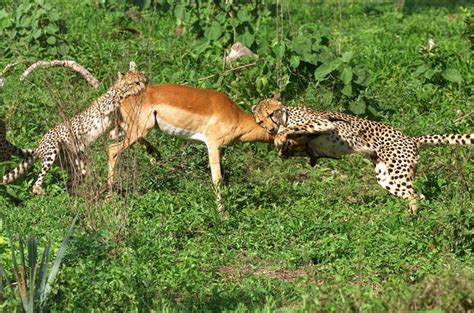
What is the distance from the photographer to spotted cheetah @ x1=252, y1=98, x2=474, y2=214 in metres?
11.3

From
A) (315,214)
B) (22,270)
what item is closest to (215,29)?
(315,214)

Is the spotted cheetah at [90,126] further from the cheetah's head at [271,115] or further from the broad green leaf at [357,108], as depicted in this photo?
the broad green leaf at [357,108]

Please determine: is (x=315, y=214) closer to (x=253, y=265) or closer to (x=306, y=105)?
(x=253, y=265)

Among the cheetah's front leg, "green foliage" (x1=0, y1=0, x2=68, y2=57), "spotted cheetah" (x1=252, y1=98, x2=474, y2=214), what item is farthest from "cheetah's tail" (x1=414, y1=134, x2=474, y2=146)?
"green foliage" (x1=0, y1=0, x2=68, y2=57)

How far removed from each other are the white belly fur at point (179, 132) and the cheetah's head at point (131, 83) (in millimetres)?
366

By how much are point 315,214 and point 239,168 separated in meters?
1.80

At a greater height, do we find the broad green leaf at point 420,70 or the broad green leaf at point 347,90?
the broad green leaf at point 347,90

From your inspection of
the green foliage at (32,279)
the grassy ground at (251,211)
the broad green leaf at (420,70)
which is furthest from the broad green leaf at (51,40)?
the green foliage at (32,279)

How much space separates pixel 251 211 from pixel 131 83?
2053 millimetres

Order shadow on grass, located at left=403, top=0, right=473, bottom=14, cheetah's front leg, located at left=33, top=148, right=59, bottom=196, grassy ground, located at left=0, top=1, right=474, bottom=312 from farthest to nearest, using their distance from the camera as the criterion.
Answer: shadow on grass, located at left=403, top=0, right=473, bottom=14 < cheetah's front leg, located at left=33, top=148, right=59, bottom=196 < grassy ground, located at left=0, top=1, right=474, bottom=312

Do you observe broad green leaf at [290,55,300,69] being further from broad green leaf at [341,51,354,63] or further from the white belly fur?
the white belly fur

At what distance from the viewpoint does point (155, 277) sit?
28.7 ft

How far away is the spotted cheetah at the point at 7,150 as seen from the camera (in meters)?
11.9

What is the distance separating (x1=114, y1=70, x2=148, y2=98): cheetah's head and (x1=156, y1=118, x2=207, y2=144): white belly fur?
37cm
